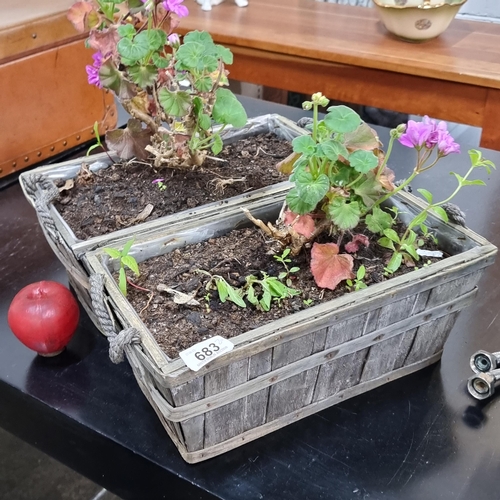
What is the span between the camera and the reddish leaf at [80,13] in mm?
845

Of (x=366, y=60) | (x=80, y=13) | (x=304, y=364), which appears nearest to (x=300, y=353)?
(x=304, y=364)

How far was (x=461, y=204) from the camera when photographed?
43.6 inches

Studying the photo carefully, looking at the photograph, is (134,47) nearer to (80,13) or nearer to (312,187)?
(80,13)

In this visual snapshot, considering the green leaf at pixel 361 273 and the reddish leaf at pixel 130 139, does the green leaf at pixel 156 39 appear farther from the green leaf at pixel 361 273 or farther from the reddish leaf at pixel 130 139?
the green leaf at pixel 361 273

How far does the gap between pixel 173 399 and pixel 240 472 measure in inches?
5.9

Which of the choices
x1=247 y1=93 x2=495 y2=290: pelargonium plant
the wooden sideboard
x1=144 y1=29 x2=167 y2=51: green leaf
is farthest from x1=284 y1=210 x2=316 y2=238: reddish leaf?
the wooden sideboard

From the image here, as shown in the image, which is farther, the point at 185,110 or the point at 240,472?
the point at 185,110

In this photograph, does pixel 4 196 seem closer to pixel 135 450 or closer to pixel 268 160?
pixel 268 160

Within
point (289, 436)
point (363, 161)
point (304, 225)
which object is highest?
point (363, 161)

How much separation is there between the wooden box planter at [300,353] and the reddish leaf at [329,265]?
48 millimetres

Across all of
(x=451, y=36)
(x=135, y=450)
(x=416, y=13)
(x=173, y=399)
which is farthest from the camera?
(x=451, y=36)

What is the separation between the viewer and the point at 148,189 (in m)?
0.91

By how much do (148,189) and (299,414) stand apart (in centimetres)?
42

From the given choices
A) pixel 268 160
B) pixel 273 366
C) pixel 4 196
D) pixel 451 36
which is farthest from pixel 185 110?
pixel 451 36
